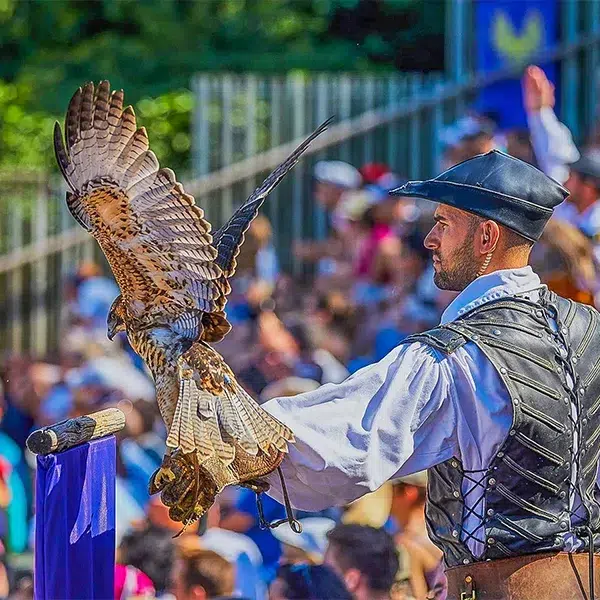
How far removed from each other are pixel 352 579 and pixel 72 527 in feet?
5.22

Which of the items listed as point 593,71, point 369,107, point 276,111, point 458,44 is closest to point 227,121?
point 276,111

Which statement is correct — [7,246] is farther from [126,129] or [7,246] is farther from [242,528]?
[126,129]

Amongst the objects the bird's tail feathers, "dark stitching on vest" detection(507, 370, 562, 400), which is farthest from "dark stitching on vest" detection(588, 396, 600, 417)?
the bird's tail feathers

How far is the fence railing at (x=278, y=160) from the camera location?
962 cm

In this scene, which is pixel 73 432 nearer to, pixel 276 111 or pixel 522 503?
pixel 522 503

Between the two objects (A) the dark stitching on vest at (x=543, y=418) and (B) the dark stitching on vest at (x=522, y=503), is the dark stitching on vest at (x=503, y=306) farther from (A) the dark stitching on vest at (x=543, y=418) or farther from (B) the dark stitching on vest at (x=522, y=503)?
(B) the dark stitching on vest at (x=522, y=503)

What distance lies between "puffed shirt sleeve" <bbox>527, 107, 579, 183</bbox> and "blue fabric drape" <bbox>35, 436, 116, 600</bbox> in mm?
3787

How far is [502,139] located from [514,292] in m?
4.54

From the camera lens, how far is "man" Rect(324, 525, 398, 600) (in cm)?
454

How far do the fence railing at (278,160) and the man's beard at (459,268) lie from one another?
5.96 m

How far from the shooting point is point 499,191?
3.30 metres

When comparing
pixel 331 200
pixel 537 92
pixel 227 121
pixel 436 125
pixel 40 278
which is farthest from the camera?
pixel 40 278

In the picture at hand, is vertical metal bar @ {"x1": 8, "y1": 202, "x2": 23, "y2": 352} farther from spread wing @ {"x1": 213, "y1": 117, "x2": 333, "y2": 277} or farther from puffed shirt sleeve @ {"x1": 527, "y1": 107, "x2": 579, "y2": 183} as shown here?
spread wing @ {"x1": 213, "y1": 117, "x2": 333, "y2": 277}

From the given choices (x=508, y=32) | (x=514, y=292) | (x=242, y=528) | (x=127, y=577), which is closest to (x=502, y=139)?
(x=508, y=32)
